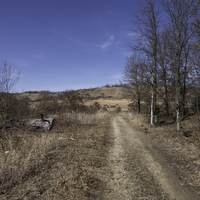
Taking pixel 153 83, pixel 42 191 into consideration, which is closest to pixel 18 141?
pixel 42 191

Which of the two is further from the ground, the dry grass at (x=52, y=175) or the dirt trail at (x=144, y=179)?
the dry grass at (x=52, y=175)

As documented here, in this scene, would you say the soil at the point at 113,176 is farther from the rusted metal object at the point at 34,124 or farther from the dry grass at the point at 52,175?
the rusted metal object at the point at 34,124

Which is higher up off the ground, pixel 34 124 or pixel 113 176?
pixel 34 124

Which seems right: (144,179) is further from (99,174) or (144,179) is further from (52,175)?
(52,175)

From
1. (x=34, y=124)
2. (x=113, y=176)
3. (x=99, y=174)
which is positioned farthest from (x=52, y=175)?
(x=34, y=124)

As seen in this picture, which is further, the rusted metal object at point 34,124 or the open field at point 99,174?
the rusted metal object at point 34,124

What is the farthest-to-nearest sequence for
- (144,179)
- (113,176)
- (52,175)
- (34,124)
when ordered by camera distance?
(34,124)
(113,176)
(52,175)
(144,179)

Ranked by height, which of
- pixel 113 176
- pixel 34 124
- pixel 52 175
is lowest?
pixel 113 176

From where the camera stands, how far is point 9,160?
4.95 meters

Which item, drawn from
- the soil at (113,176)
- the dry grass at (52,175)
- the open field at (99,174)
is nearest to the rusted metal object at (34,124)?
the open field at (99,174)

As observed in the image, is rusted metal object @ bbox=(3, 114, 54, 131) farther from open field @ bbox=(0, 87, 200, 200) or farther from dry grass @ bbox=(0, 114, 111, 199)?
dry grass @ bbox=(0, 114, 111, 199)

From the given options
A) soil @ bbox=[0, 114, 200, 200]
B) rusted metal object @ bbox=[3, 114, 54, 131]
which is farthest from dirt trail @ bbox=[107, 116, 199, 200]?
rusted metal object @ bbox=[3, 114, 54, 131]

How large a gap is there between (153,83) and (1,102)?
12.4 meters

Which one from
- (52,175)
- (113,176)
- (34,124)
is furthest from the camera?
(34,124)
